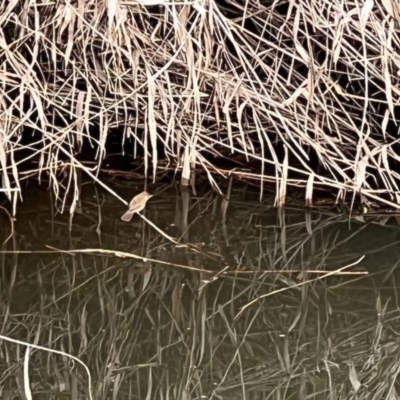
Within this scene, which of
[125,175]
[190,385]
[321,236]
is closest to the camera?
[190,385]

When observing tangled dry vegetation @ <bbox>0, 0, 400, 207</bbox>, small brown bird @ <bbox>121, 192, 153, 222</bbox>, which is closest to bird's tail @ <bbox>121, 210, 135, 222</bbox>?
small brown bird @ <bbox>121, 192, 153, 222</bbox>

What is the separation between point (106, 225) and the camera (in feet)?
5.46

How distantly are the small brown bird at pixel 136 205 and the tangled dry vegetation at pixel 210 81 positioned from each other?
72 mm

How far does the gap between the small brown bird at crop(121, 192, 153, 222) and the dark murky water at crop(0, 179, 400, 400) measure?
0.8 inches

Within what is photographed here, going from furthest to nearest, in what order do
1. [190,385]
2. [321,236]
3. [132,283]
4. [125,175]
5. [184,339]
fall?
[125,175] → [321,236] → [132,283] → [184,339] → [190,385]

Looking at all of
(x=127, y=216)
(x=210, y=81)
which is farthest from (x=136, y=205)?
(x=210, y=81)

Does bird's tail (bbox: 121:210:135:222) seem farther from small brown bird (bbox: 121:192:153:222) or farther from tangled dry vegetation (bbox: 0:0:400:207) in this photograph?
tangled dry vegetation (bbox: 0:0:400:207)

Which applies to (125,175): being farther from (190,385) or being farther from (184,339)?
(190,385)

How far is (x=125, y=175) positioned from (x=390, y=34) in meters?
0.66

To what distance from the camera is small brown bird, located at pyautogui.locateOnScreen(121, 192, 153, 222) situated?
1.69 m

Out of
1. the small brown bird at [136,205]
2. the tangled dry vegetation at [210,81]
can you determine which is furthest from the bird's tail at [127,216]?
the tangled dry vegetation at [210,81]

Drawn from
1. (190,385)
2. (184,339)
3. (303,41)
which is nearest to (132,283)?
(184,339)

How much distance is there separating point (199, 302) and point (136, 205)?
36 cm

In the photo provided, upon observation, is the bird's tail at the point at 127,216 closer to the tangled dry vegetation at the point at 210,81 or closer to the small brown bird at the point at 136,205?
the small brown bird at the point at 136,205
